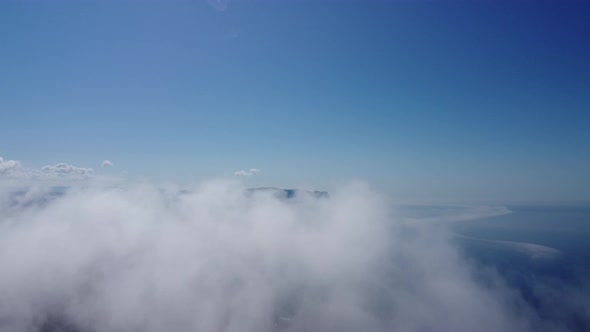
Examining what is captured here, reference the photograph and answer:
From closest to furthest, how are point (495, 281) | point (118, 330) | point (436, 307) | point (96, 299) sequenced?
point (118, 330), point (436, 307), point (96, 299), point (495, 281)

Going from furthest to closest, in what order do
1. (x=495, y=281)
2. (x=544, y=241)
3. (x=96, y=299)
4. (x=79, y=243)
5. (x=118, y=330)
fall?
1. (x=544, y=241)
2. (x=79, y=243)
3. (x=495, y=281)
4. (x=96, y=299)
5. (x=118, y=330)

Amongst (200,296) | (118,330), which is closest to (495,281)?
(200,296)

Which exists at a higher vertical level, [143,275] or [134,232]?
[134,232]

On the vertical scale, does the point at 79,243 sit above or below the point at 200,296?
above

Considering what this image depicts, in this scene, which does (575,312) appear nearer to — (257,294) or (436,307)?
(436,307)

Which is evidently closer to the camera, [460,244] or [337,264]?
[337,264]

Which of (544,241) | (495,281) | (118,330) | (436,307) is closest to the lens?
(118,330)

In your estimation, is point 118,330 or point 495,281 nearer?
point 118,330

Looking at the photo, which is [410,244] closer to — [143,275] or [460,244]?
[460,244]

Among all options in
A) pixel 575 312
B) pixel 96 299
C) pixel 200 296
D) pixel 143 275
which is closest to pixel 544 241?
pixel 575 312
